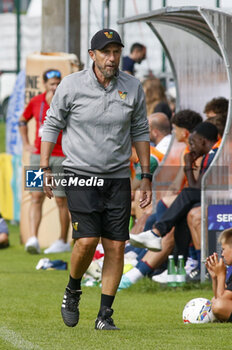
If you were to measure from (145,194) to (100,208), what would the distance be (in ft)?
1.29

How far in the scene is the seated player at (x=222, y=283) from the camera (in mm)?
8133

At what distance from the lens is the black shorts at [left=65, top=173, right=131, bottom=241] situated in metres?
7.43

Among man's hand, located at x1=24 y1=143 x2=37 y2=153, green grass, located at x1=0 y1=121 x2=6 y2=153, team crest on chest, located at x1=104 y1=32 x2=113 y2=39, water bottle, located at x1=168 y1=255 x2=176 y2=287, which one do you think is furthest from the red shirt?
green grass, located at x1=0 y1=121 x2=6 y2=153

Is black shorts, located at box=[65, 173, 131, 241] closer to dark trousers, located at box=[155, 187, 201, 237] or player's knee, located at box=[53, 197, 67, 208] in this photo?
dark trousers, located at box=[155, 187, 201, 237]

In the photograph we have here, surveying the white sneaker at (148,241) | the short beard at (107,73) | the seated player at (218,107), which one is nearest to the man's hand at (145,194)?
the short beard at (107,73)

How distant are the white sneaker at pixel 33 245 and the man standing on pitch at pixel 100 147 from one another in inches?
260

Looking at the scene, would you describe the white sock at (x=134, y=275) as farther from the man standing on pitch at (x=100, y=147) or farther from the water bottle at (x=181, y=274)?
the man standing on pitch at (x=100, y=147)

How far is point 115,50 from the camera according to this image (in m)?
7.39

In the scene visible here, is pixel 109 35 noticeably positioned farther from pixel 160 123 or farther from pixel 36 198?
pixel 36 198

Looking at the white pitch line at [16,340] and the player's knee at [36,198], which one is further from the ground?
the white pitch line at [16,340]

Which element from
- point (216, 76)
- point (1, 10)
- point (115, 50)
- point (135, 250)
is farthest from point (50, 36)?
point (1, 10)

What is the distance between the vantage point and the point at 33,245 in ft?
46.5

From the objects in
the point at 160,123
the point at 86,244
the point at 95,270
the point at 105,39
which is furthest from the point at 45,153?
the point at 160,123

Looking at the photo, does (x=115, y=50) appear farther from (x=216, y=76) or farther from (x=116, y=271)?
(x=216, y=76)
